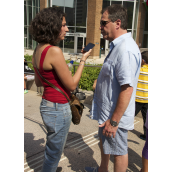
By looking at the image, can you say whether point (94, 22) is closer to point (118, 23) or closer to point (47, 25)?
point (118, 23)

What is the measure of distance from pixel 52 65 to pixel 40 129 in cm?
266

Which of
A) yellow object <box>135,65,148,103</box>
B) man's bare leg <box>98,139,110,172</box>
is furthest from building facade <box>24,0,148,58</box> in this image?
man's bare leg <box>98,139,110,172</box>

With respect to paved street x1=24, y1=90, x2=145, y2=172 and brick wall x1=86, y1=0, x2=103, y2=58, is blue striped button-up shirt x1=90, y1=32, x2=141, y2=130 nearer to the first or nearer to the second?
paved street x1=24, y1=90, x2=145, y2=172

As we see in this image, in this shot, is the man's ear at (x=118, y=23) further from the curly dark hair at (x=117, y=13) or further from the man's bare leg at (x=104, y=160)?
the man's bare leg at (x=104, y=160)

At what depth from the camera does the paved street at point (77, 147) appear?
2797 millimetres

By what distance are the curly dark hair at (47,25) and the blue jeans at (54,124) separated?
659 millimetres

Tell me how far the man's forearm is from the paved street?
4.19 feet

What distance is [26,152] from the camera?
10.1 feet

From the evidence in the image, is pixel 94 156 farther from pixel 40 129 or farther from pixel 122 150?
pixel 40 129

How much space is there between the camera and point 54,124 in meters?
1.89

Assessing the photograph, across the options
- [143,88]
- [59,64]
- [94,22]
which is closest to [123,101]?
[59,64]

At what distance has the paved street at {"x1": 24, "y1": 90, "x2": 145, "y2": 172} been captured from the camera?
2.80 metres

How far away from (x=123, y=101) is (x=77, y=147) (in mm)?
1868
